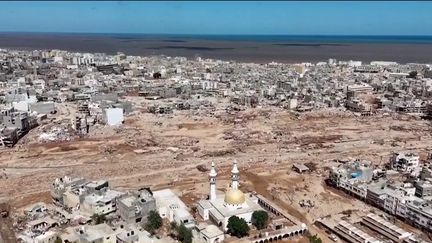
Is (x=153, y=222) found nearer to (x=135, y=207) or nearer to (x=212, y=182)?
(x=135, y=207)

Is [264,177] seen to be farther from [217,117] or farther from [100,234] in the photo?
[217,117]

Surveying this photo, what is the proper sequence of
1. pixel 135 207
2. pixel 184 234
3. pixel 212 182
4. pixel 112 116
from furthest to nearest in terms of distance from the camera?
pixel 112 116, pixel 212 182, pixel 135 207, pixel 184 234

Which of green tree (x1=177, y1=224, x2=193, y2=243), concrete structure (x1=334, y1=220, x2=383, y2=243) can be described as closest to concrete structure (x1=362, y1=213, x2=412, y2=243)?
concrete structure (x1=334, y1=220, x2=383, y2=243)

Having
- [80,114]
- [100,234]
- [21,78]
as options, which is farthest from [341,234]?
[21,78]

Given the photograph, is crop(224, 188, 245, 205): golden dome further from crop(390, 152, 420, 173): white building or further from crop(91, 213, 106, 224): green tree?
crop(390, 152, 420, 173): white building

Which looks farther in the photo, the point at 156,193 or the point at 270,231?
the point at 156,193

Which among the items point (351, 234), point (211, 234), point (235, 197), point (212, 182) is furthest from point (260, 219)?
point (351, 234)
